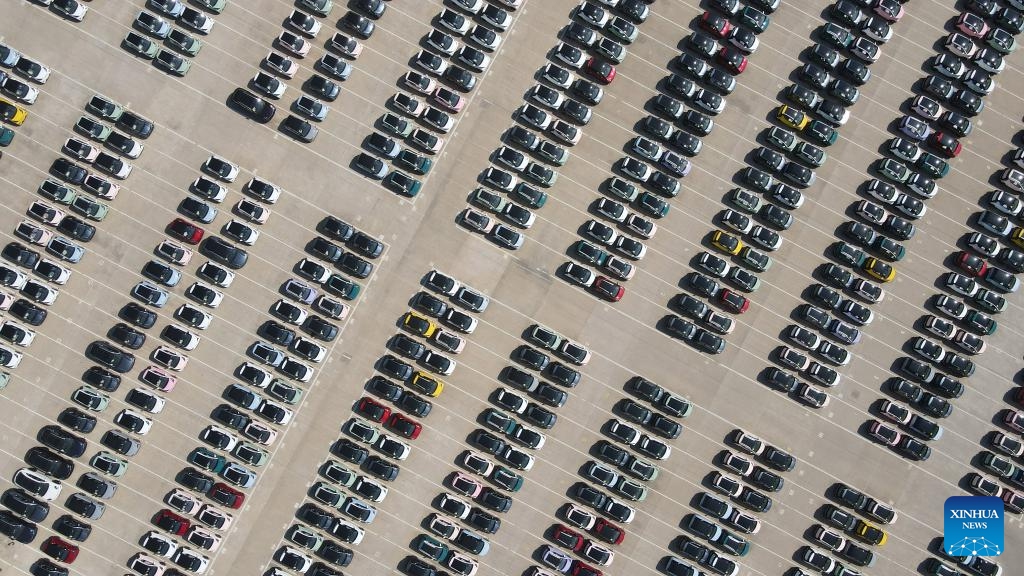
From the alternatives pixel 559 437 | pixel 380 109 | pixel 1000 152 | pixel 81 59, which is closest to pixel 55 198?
pixel 81 59

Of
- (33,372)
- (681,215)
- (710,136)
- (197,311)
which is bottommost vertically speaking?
(33,372)

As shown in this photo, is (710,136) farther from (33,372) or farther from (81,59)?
(33,372)

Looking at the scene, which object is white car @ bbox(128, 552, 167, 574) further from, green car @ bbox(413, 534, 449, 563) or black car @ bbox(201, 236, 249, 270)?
black car @ bbox(201, 236, 249, 270)

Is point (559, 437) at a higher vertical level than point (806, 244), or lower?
lower

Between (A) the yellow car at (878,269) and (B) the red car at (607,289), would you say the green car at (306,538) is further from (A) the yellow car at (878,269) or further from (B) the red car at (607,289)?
(A) the yellow car at (878,269)

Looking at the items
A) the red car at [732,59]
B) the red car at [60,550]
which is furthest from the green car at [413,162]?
the red car at [60,550]

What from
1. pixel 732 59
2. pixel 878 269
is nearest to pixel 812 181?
pixel 878 269
